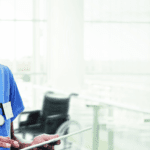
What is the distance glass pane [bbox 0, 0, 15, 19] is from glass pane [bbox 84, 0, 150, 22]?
1580 mm

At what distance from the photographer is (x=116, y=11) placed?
4.55 meters

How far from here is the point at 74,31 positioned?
3.40m

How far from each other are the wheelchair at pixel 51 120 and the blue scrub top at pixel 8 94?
3.84ft

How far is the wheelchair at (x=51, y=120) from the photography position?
201cm

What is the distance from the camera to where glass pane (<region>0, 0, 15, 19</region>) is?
4.23m

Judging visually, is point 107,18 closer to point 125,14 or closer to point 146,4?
point 125,14

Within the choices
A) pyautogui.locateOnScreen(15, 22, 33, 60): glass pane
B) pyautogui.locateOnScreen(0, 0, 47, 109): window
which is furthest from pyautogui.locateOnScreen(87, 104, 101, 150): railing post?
pyautogui.locateOnScreen(15, 22, 33, 60): glass pane

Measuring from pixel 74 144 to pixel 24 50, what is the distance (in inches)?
123

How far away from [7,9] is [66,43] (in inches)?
69.0

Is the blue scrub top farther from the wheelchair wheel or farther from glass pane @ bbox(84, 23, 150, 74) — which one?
glass pane @ bbox(84, 23, 150, 74)

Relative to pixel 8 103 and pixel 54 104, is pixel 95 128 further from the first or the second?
pixel 54 104

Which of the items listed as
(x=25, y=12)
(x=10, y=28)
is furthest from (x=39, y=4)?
(x=10, y=28)

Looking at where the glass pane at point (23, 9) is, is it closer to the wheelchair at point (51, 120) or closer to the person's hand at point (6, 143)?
the wheelchair at point (51, 120)

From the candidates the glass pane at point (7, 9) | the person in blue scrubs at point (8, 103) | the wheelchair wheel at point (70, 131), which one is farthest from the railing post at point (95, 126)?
the glass pane at point (7, 9)
